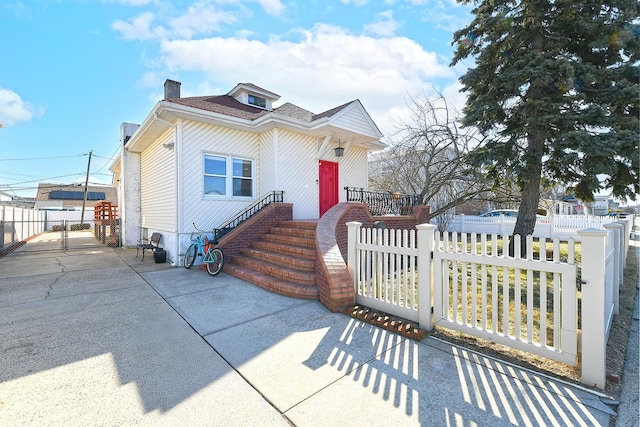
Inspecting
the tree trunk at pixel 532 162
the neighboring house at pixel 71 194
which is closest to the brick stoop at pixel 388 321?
the tree trunk at pixel 532 162

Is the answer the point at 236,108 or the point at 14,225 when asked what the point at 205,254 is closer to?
the point at 236,108

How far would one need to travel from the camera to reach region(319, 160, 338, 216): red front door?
10213 millimetres

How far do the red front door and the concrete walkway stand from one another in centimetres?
605

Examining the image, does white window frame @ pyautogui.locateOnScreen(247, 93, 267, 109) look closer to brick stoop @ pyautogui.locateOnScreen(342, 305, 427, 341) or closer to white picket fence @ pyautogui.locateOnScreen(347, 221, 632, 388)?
white picket fence @ pyautogui.locateOnScreen(347, 221, 632, 388)

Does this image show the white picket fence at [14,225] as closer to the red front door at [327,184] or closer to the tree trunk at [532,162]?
the red front door at [327,184]

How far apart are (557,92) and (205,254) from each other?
33.8ft

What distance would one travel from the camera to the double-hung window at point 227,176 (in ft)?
27.7

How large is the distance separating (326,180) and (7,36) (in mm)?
11534

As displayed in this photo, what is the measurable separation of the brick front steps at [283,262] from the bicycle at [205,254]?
0.27 meters

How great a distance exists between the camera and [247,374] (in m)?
2.63

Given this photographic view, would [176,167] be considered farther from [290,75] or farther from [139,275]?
[290,75]

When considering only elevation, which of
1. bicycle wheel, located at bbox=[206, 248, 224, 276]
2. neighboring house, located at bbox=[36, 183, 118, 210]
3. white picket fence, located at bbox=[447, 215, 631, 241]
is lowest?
bicycle wheel, located at bbox=[206, 248, 224, 276]

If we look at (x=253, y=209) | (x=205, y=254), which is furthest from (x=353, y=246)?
(x=253, y=209)

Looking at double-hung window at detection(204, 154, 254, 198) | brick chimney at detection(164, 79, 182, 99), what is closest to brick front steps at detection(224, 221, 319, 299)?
double-hung window at detection(204, 154, 254, 198)
